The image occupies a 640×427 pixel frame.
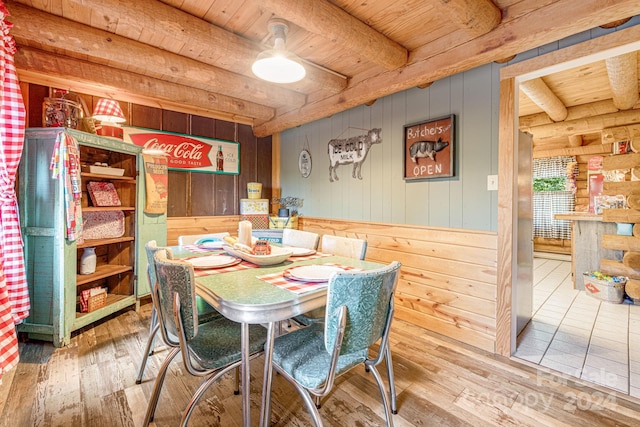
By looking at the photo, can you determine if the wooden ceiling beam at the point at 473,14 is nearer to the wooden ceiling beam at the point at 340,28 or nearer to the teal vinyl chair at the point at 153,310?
the wooden ceiling beam at the point at 340,28

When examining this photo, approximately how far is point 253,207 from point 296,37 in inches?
90.6

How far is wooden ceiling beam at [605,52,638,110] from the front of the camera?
105 inches

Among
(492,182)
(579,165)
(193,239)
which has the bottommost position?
(193,239)

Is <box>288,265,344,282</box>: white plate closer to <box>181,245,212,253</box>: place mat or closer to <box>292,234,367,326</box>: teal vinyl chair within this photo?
<box>292,234,367,326</box>: teal vinyl chair

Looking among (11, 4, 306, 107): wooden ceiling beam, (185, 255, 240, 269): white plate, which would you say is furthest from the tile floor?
(11, 4, 306, 107): wooden ceiling beam

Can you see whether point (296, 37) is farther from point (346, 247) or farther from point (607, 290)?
point (607, 290)

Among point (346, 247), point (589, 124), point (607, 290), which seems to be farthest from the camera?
point (589, 124)

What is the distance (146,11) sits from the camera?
72.8 inches

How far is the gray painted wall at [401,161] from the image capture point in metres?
2.32

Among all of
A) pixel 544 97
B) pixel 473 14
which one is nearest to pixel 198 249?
pixel 473 14

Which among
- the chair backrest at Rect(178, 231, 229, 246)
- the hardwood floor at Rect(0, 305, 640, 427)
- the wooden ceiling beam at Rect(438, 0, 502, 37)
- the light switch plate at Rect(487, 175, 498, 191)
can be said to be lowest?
the hardwood floor at Rect(0, 305, 640, 427)

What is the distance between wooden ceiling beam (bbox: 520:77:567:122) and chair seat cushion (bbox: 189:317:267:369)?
3.34 metres

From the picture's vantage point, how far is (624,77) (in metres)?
3.01

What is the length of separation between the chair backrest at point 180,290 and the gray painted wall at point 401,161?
213 centimetres
